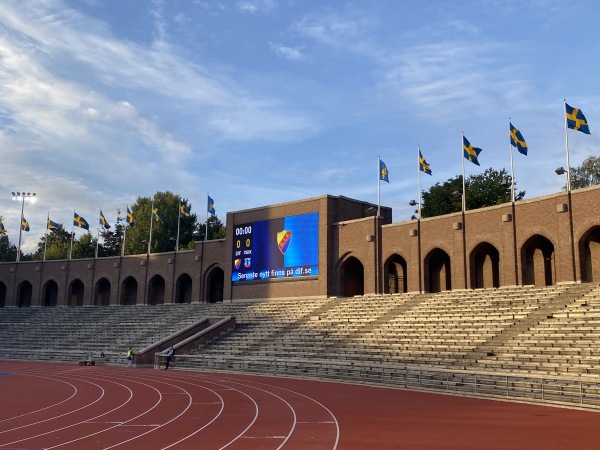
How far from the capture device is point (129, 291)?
6075cm

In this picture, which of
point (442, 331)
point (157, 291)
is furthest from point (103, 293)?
point (442, 331)

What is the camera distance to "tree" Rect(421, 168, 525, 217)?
60.7m

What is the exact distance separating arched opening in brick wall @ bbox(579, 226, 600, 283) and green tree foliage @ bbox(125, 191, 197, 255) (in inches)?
2301

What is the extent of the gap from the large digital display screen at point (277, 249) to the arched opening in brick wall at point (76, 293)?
23.1 m

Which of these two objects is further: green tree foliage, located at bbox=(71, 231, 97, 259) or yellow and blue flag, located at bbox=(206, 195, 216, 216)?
green tree foliage, located at bbox=(71, 231, 97, 259)

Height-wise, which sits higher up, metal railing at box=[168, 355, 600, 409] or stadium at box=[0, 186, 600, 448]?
stadium at box=[0, 186, 600, 448]

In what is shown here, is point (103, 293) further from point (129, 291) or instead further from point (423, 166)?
point (423, 166)

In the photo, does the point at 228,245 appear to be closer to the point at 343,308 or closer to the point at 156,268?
the point at 156,268

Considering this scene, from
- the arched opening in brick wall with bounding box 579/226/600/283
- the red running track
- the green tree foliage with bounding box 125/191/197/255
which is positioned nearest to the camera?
the red running track

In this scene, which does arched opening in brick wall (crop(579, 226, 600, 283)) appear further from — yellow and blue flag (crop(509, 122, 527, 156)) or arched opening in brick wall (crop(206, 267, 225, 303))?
arched opening in brick wall (crop(206, 267, 225, 303))

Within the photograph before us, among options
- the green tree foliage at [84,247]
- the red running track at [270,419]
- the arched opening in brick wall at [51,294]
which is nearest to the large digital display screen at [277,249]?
the red running track at [270,419]

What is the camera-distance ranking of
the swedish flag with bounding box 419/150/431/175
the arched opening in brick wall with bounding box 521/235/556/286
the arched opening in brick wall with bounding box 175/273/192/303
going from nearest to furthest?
the arched opening in brick wall with bounding box 521/235/556/286
the swedish flag with bounding box 419/150/431/175
the arched opening in brick wall with bounding box 175/273/192/303

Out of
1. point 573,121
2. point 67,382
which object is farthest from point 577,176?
point 67,382

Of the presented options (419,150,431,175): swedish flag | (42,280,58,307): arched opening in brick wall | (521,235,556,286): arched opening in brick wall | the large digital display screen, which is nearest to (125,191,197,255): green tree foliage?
(42,280,58,307): arched opening in brick wall
